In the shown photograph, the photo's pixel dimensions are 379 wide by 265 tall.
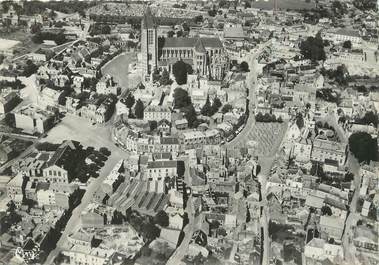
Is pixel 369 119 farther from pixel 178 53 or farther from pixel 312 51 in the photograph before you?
pixel 178 53

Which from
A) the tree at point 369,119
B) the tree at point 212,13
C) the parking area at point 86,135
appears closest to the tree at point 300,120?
the tree at point 369,119

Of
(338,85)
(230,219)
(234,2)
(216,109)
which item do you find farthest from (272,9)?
(230,219)

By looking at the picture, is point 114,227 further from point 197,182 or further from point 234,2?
point 234,2

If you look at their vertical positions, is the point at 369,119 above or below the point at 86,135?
above

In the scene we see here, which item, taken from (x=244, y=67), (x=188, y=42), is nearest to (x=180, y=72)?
(x=188, y=42)

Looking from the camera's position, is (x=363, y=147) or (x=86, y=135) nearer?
(x=363, y=147)

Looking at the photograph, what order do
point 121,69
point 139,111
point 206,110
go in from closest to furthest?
point 139,111, point 206,110, point 121,69

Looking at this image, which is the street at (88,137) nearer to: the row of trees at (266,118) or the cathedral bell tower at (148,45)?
the cathedral bell tower at (148,45)
